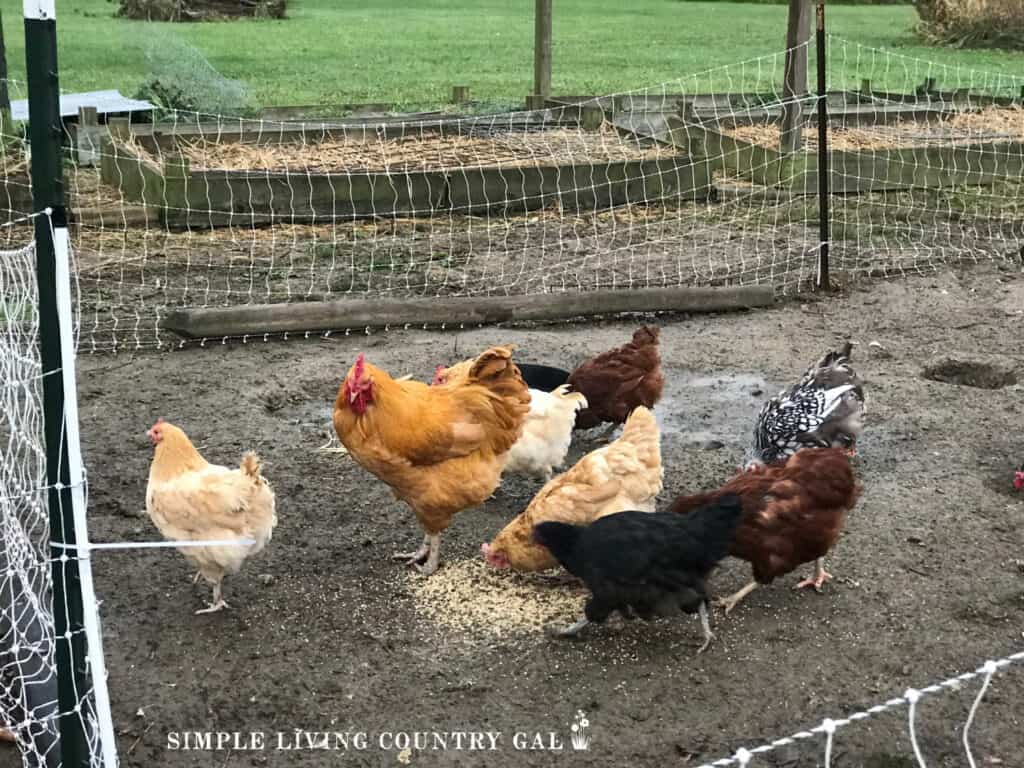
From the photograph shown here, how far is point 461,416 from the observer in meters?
4.51

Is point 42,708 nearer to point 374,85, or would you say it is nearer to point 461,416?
point 461,416

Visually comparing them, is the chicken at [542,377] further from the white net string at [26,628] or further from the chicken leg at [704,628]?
the white net string at [26,628]

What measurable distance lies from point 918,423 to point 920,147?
5.33m

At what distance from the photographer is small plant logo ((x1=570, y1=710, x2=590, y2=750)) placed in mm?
3506

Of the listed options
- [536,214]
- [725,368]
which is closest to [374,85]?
[536,214]

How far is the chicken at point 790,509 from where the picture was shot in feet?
13.3

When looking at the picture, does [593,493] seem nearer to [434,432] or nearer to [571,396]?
[434,432]

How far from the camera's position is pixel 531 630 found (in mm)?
4117

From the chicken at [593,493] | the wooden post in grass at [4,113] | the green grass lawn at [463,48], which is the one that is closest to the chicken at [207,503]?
the chicken at [593,493]

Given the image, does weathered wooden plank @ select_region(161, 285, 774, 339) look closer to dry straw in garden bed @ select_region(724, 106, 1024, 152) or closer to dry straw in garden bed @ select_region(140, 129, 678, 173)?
dry straw in garden bed @ select_region(140, 129, 678, 173)

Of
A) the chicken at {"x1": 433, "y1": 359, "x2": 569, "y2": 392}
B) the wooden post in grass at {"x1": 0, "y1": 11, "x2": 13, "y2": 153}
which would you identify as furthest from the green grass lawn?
the chicken at {"x1": 433, "y1": 359, "x2": 569, "y2": 392}

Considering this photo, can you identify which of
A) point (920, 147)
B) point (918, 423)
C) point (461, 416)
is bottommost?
point (918, 423)

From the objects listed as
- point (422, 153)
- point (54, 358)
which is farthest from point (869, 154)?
point (54, 358)

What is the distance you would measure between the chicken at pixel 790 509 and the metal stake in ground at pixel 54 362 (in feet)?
7.19
